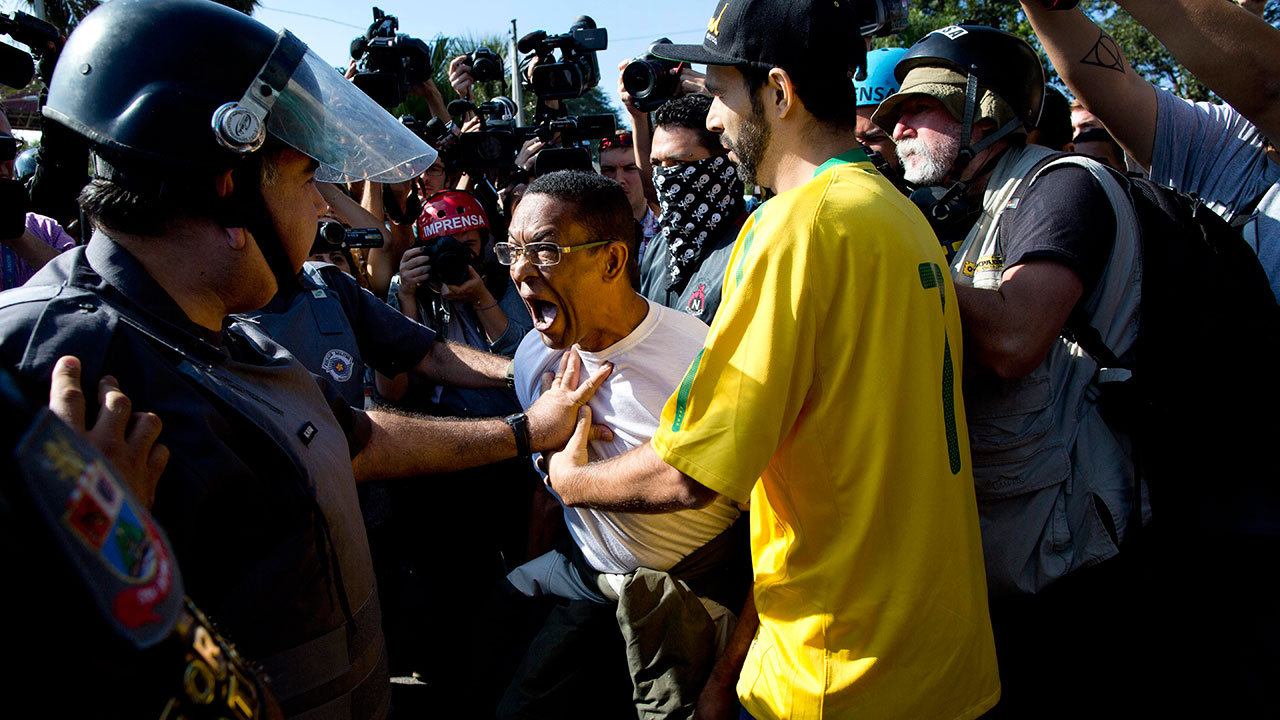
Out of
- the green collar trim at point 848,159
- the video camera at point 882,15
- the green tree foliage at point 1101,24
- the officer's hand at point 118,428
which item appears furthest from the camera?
the green tree foliage at point 1101,24

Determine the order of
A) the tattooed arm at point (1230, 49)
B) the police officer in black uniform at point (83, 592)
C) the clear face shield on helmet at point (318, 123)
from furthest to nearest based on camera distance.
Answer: the tattooed arm at point (1230, 49) < the clear face shield on helmet at point (318, 123) < the police officer in black uniform at point (83, 592)

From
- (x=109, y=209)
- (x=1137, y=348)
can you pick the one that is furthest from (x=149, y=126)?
(x=1137, y=348)

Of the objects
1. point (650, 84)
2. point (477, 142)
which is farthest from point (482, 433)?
point (477, 142)

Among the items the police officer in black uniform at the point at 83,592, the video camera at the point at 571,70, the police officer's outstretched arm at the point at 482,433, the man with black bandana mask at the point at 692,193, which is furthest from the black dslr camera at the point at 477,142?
the police officer in black uniform at the point at 83,592

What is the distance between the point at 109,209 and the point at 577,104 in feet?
166

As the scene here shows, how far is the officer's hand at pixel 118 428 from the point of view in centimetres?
117

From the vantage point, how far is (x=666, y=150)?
3805 mm

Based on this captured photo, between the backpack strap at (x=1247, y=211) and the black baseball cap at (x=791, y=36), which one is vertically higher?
the black baseball cap at (x=791, y=36)

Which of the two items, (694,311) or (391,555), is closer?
(694,311)

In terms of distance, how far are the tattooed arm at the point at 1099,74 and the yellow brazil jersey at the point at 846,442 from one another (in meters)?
1.13

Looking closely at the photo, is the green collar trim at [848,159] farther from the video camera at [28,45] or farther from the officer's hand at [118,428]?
the video camera at [28,45]

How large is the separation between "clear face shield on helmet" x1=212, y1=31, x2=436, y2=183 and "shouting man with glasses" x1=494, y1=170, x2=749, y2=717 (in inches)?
27.6

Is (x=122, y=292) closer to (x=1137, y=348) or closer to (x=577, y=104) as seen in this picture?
(x=1137, y=348)

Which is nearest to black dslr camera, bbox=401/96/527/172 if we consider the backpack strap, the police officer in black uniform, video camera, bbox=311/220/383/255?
video camera, bbox=311/220/383/255
